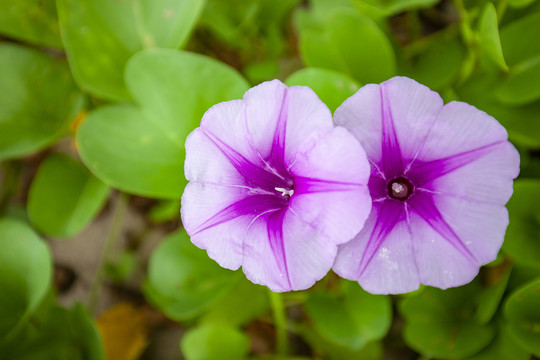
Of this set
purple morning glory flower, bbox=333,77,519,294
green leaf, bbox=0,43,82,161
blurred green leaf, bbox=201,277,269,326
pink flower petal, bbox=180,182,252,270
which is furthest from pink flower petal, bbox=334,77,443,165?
green leaf, bbox=0,43,82,161

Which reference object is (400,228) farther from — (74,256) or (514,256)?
(74,256)

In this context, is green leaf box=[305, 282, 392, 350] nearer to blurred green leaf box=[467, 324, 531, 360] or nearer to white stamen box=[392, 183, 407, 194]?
blurred green leaf box=[467, 324, 531, 360]

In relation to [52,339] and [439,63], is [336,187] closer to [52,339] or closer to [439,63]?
[439,63]

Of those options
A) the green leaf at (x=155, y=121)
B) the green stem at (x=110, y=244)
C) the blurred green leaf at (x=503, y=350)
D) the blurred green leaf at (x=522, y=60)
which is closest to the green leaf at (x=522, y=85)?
the blurred green leaf at (x=522, y=60)

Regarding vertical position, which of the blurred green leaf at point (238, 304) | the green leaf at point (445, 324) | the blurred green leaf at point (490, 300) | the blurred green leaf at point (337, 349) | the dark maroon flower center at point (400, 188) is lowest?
the blurred green leaf at point (337, 349)

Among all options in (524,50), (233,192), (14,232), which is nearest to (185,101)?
(233,192)

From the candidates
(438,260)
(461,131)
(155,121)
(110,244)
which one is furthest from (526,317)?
(110,244)

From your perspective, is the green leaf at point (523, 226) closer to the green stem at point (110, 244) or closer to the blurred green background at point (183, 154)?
the blurred green background at point (183, 154)
